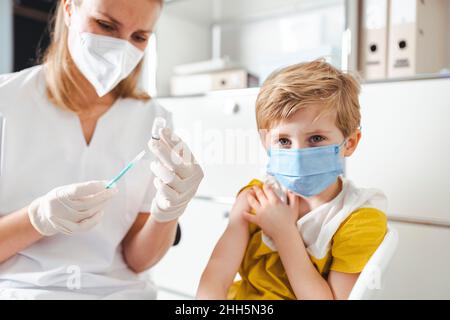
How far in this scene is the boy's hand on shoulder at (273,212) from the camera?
491mm

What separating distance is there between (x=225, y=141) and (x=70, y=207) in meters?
0.25

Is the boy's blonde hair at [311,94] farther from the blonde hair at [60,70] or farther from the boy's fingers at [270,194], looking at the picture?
the blonde hair at [60,70]

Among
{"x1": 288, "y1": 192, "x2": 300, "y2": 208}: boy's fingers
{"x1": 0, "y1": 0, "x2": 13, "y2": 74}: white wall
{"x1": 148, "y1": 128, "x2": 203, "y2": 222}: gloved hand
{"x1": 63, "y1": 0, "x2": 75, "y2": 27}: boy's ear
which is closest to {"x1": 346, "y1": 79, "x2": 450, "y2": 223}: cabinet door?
{"x1": 288, "y1": 192, "x2": 300, "y2": 208}: boy's fingers

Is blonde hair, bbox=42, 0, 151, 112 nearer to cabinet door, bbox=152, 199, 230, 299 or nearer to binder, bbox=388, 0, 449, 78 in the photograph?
cabinet door, bbox=152, 199, 230, 299

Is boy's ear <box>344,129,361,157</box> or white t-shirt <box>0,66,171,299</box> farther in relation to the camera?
white t-shirt <box>0,66,171,299</box>

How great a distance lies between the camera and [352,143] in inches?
19.4

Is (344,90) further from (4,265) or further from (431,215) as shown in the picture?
(4,265)

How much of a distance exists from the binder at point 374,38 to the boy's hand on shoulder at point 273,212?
263 millimetres

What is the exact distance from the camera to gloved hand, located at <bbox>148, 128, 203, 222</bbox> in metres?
0.50

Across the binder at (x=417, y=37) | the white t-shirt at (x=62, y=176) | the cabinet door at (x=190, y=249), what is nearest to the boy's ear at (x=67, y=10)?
the white t-shirt at (x=62, y=176)

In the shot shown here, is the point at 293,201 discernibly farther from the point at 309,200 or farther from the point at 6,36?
the point at 6,36

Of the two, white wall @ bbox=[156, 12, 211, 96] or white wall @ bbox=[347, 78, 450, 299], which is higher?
white wall @ bbox=[156, 12, 211, 96]

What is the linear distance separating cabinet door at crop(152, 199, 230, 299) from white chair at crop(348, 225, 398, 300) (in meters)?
0.26

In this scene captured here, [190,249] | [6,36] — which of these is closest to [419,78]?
[190,249]
